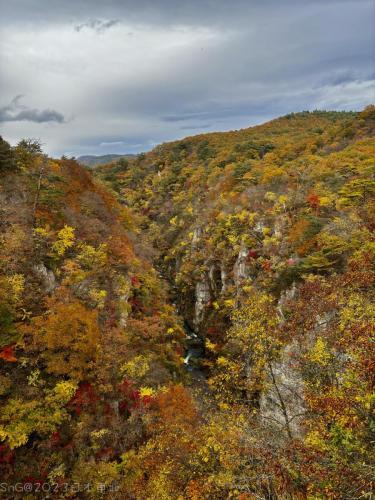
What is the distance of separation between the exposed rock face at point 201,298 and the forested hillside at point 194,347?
0.67 ft

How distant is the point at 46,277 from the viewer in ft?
64.2

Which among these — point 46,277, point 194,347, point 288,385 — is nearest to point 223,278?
point 194,347

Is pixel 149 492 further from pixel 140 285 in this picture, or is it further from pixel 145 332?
pixel 140 285

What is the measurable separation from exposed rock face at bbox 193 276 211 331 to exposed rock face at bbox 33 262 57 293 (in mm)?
22355

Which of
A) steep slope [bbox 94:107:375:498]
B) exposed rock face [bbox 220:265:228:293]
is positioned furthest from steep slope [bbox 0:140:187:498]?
exposed rock face [bbox 220:265:228:293]

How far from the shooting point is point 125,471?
14.1m

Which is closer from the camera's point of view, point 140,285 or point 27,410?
point 27,410

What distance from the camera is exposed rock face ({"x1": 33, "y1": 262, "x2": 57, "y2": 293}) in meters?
19.2

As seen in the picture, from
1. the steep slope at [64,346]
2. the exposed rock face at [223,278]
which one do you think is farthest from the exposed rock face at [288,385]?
the exposed rock face at [223,278]

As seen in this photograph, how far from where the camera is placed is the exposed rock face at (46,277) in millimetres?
19203

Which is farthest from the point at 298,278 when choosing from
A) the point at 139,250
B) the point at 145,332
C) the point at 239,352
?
the point at 139,250

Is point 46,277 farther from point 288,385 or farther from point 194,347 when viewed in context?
point 194,347

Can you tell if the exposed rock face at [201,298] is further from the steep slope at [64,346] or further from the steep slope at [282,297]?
the steep slope at [64,346]

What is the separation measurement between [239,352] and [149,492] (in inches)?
644
